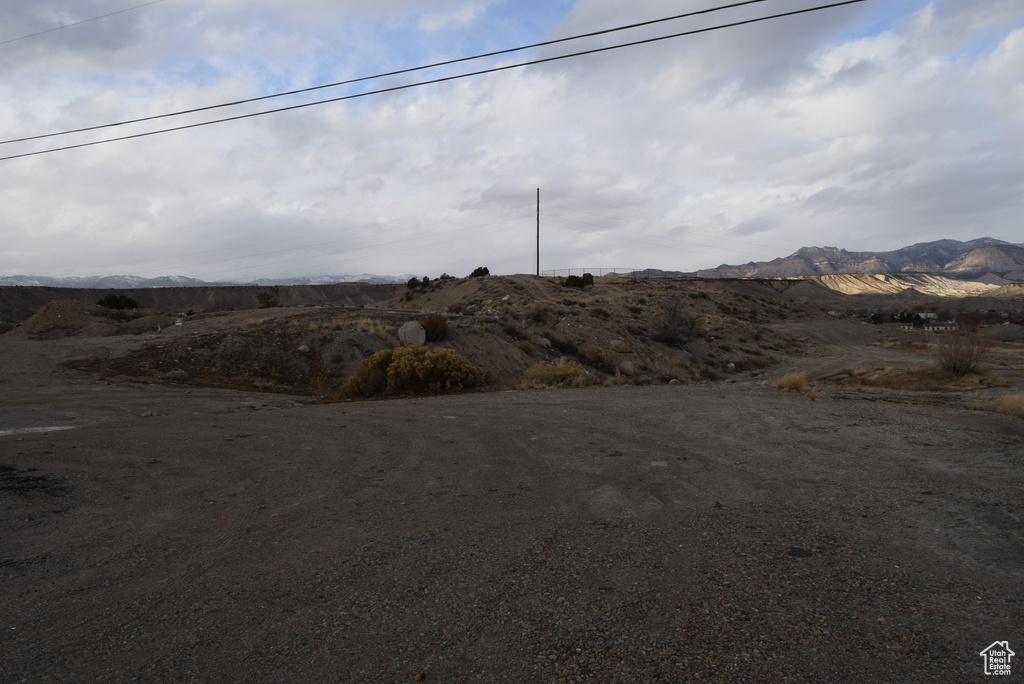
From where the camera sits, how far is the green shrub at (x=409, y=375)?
17.1m

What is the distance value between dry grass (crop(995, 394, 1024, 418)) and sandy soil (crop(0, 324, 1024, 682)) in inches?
42.6

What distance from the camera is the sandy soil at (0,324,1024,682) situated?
12.3 feet

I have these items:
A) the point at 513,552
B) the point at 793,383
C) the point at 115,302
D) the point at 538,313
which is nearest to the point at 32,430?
the point at 513,552

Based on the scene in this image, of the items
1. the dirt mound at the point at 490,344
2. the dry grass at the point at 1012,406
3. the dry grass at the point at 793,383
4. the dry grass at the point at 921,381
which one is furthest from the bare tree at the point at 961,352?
the dirt mound at the point at 490,344

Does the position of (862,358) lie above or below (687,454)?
below

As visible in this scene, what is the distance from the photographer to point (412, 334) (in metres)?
23.4

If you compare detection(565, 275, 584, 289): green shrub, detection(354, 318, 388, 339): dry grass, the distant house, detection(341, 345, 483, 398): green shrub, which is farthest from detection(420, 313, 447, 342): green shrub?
the distant house

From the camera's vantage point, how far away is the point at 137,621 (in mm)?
4227

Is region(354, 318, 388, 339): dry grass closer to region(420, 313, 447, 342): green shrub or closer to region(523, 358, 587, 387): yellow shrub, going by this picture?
region(420, 313, 447, 342): green shrub

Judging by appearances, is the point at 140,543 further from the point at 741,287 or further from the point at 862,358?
the point at 741,287

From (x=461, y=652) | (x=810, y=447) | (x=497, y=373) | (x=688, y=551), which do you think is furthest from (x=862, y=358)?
(x=461, y=652)

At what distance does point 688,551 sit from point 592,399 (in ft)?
29.5

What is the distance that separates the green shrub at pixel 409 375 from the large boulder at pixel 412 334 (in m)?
4.82

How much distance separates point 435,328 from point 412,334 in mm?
1029
